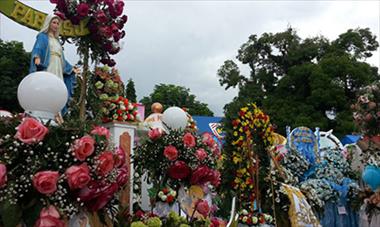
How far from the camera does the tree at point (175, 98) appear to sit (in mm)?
35188

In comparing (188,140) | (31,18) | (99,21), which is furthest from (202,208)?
(31,18)

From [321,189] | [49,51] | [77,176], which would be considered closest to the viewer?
[77,176]

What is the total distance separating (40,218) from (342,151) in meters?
8.80

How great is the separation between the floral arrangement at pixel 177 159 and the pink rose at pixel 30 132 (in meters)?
2.17

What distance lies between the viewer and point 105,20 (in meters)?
5.58

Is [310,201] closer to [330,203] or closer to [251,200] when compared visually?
[330,203]

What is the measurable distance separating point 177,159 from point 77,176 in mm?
2321

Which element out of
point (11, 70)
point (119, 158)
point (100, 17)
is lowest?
point (119, 158)

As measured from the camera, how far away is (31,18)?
5539 millimetres

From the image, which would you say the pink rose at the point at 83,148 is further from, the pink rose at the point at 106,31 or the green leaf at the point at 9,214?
the pink rose at the point at 106,31

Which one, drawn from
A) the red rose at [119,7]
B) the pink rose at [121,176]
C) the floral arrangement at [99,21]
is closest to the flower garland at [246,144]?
the floral arrangement at [99,21]

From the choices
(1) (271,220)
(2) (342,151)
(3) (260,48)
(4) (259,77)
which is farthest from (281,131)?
(1) (271,220)

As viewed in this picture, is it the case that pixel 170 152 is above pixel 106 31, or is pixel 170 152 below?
below

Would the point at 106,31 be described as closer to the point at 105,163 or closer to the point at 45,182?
the point at 105,163
